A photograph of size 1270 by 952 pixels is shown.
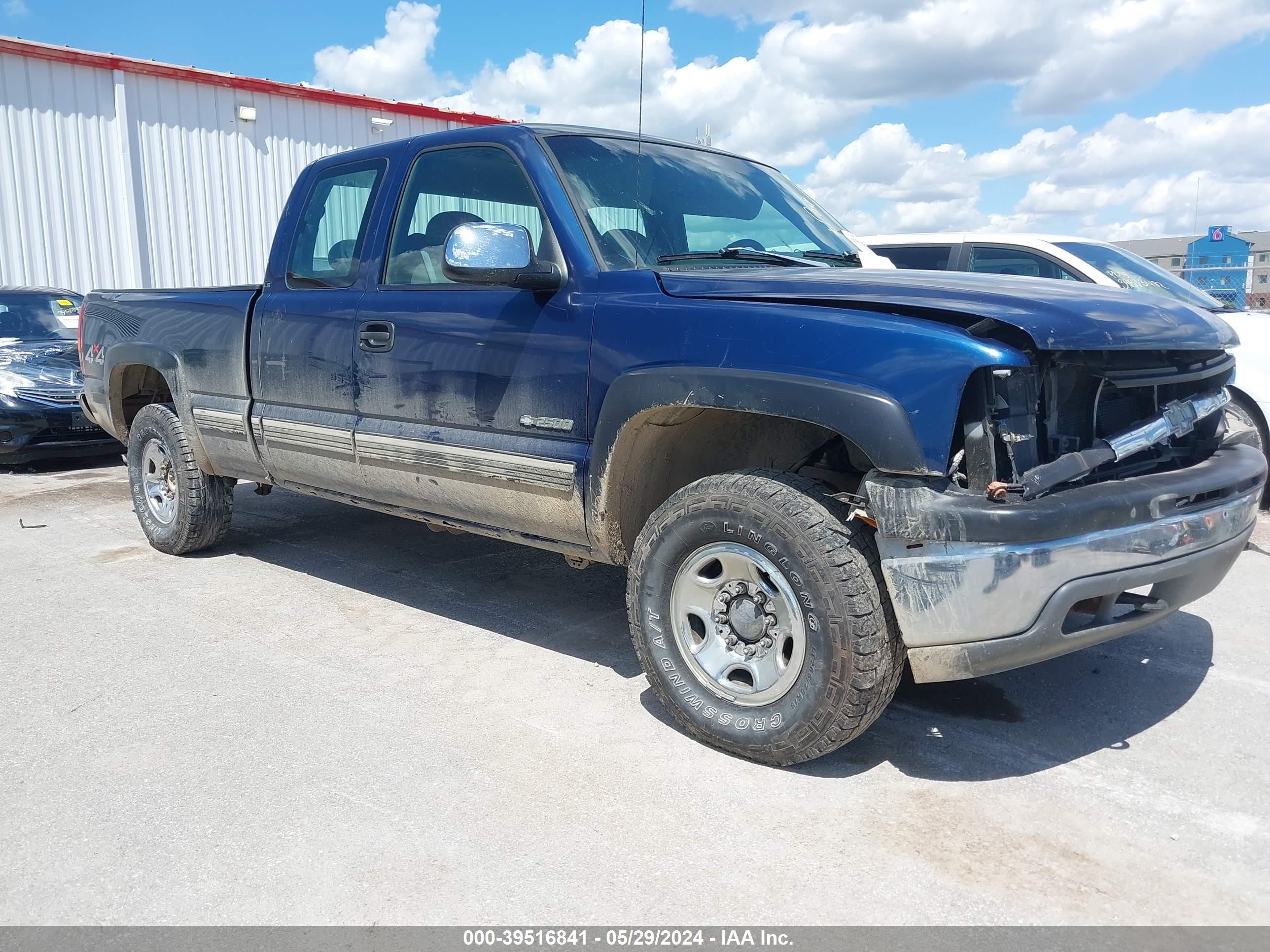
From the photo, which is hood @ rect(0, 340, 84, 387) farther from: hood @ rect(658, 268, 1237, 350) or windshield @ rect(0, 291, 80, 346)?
hood @ rect(658, 268, 1237, 350)

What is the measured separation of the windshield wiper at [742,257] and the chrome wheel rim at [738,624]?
113cm

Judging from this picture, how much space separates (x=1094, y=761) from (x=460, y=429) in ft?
8.02

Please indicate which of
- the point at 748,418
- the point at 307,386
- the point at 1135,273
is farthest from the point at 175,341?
the point at 1135,273

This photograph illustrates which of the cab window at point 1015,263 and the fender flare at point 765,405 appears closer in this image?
the fender flare at point 765,405

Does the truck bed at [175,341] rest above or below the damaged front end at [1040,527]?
above

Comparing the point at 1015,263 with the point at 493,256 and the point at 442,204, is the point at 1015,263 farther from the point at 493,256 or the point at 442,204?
the point at 493,256

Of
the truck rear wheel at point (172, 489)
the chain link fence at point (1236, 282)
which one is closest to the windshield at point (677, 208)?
the truck rear wheel at point (172, 489)

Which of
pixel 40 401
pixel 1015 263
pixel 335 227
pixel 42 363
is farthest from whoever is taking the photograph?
pixel 42 363

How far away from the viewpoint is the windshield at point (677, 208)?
3.62 meters

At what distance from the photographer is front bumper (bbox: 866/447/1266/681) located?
257 centimetres

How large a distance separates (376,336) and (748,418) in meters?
1.67

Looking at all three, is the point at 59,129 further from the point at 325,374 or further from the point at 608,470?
the point at 608,470

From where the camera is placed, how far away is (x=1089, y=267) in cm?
686

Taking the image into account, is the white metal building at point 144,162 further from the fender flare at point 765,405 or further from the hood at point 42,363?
the fender flare at point 765,405
